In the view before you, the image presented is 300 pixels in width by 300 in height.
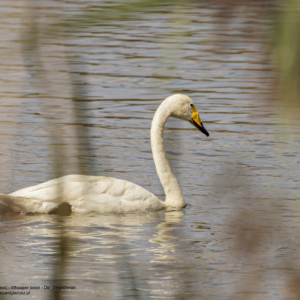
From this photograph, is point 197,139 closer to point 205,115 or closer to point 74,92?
point 205,115

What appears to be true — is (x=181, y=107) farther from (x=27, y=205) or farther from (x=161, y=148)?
(x=27, y=205)

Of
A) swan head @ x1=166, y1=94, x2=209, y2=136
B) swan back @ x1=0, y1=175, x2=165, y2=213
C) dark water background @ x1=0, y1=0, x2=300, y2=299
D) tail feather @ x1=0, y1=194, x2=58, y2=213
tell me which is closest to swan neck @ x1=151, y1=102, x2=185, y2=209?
swan head @ x1=166, y1=94, x2=209, y2=136

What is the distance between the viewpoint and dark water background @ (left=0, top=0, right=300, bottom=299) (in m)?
1.44

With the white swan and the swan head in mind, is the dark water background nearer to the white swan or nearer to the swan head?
the white swan

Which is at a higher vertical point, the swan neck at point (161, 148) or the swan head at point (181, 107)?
the swan head at point (181, 107)

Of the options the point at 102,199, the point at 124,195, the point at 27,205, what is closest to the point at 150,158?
the point at 124,195

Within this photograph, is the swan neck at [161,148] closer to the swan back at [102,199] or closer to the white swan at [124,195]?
the white swan at [124,195]

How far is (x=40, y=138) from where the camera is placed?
10.3 m

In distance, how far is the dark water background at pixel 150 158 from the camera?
1443 mm

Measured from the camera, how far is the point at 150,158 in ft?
30.8

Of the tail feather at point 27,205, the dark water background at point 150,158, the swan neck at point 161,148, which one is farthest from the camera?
the swan neck at point 161,148

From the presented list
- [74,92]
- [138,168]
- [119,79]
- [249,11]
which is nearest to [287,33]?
[249,11]

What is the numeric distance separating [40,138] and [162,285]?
6082 millimetres

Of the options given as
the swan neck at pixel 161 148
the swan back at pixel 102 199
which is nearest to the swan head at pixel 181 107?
the swan neck at pixel 161 148
